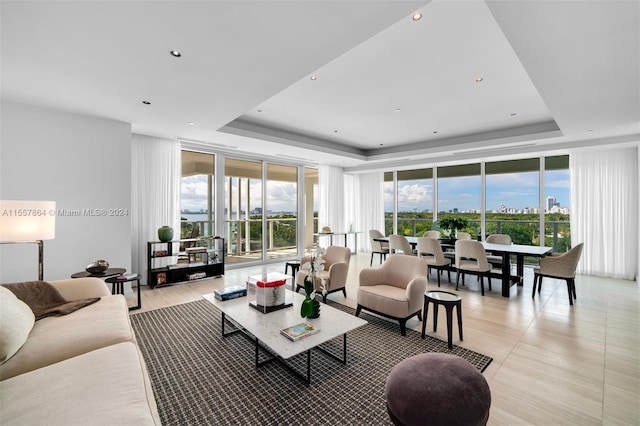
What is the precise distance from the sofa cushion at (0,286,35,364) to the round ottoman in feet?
7.32

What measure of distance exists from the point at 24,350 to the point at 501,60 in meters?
4.66

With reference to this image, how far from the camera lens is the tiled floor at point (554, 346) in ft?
6.30

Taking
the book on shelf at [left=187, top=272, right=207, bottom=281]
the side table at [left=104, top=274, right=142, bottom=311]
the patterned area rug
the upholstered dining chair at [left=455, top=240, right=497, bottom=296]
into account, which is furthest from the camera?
the book on shelf at [left=187, top=272, right=207, bottom=281]

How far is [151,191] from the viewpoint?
5.09 meters

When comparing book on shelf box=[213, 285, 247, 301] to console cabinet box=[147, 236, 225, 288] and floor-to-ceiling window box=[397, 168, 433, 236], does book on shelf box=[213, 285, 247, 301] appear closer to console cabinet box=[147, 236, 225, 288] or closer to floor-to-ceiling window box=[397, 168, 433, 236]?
console cabinet box=[147, 236, 225, 288]

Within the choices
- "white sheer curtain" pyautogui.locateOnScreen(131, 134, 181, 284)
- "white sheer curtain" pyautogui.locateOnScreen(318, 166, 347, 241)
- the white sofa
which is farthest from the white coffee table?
"white sheer curtain" pyautogui.locateOnScreen(318, 166, 347, 241)

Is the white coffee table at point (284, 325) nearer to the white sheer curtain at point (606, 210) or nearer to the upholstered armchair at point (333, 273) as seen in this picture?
the upholstered armchair at point (333, 273)

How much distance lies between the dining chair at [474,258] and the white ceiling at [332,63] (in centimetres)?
213

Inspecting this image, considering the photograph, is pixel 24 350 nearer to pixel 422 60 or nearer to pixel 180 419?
pixel 180 419

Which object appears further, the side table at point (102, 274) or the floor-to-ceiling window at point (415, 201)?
the floor-to-ceiling window at point (415, 201)

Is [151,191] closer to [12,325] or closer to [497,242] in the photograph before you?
[12,325]

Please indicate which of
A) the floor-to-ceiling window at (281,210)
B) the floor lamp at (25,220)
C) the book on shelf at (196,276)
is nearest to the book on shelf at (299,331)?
the floor lamp at (25,220)

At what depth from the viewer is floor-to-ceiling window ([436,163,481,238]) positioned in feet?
23.7

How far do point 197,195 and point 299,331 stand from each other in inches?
182
